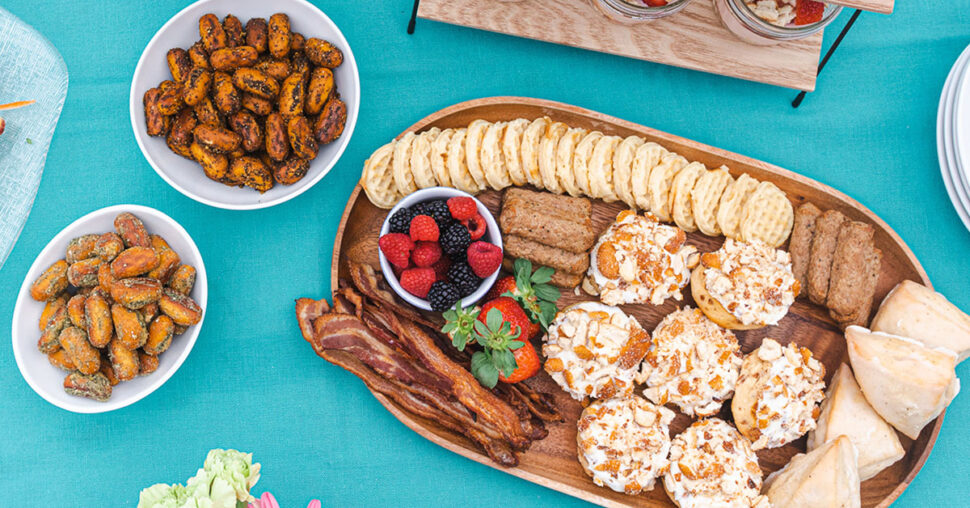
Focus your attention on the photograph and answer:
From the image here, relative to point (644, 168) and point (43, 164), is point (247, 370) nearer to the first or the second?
point (43, 164)

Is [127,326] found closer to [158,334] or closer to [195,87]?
[158,334]

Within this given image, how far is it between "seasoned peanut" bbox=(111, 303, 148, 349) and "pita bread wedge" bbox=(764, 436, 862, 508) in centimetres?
186

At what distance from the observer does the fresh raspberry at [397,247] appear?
5.63ft

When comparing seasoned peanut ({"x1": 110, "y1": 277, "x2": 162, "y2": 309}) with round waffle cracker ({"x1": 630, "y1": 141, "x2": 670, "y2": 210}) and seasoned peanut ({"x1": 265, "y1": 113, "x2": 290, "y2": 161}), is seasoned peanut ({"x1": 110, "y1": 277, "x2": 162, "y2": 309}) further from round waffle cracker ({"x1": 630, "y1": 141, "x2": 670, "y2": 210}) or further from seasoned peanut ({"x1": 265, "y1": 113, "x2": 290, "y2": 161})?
round waffle cracker ({"x1": 630, "y1": 141, "x2": 670, "y2": 210})

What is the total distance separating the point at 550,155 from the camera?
1.89 meters

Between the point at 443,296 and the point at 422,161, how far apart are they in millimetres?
430

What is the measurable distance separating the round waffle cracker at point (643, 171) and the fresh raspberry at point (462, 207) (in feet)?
1.64

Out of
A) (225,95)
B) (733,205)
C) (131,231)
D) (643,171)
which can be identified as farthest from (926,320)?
(131,231)

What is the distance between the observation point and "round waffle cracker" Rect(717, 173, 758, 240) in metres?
1.93

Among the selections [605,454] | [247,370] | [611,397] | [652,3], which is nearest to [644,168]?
[652,3]

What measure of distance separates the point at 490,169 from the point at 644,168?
461 mm

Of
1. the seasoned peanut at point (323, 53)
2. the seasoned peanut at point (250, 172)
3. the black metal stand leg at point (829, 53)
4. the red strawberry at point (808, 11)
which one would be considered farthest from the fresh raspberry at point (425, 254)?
the black metal stand leg at point (829, 53)

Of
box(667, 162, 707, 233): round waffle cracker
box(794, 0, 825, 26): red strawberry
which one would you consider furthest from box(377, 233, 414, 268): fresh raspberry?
box(794, 0, 825, 26): red strawberry

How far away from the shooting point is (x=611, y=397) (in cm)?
194
